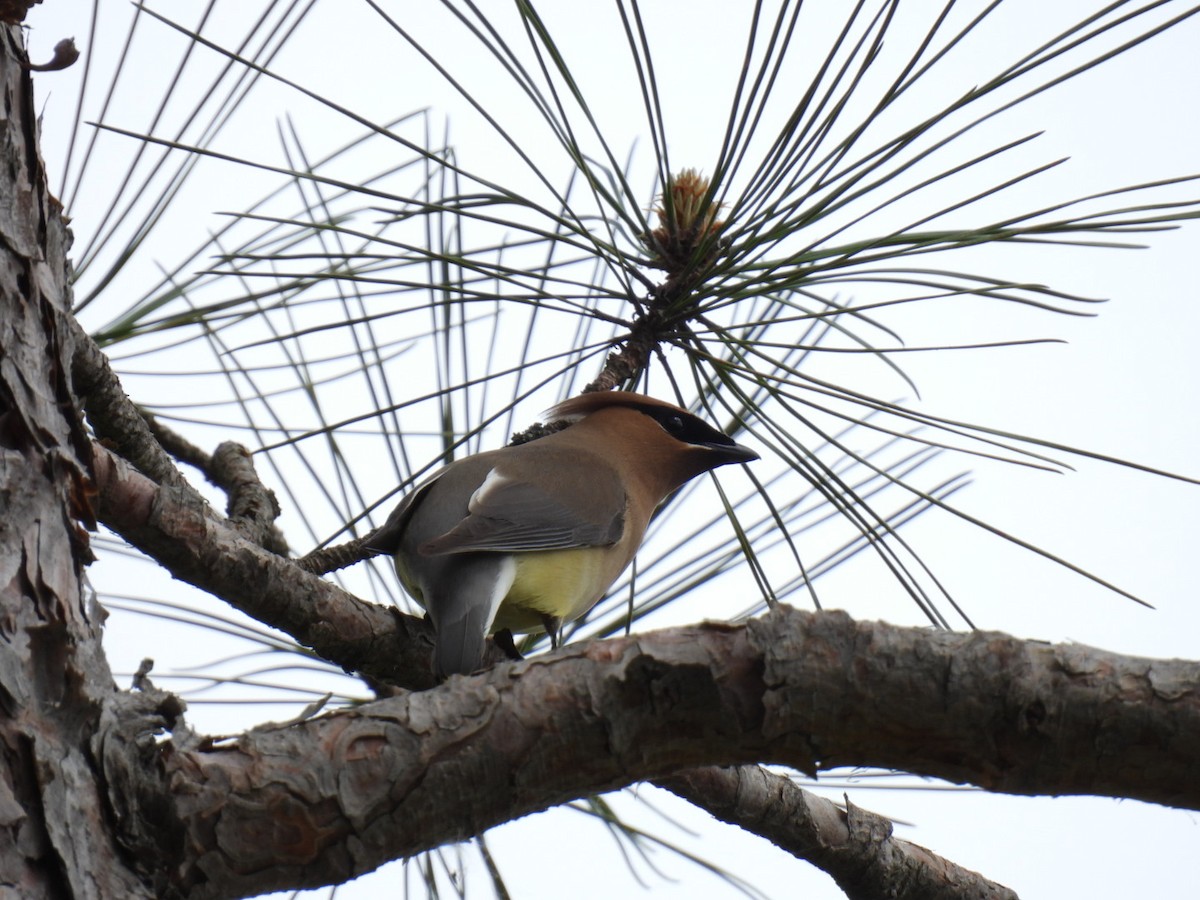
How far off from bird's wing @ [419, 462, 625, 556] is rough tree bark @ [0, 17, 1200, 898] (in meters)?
1.41

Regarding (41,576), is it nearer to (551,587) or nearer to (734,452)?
(551,587)

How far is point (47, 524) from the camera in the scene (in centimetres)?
146

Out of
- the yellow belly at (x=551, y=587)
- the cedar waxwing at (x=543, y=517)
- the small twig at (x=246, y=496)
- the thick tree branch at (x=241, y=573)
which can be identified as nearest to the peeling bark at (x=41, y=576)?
the thick tree branch at (x=241, y=573)

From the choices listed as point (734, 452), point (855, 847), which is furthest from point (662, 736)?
point (734, 452)

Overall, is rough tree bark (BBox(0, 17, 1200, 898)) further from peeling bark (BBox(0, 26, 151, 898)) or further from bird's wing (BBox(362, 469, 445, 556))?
bird's wing (BBox(362, 469, 445, 556))

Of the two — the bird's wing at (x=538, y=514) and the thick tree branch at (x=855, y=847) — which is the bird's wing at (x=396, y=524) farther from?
the thick tree branch at (x=855, y=847)

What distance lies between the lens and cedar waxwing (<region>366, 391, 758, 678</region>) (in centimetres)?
282

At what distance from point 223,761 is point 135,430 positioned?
1152 mm

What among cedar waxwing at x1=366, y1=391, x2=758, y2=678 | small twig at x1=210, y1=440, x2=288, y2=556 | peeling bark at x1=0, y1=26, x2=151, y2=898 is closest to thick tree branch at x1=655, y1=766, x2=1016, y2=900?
cedar waxwing at x1=366, y1=391, x2=758, y2=678

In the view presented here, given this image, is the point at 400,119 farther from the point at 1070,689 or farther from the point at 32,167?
the point at 1070,689

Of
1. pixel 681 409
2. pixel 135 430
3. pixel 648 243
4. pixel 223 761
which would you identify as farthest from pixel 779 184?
pixel 223 761

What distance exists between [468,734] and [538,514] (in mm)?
1831

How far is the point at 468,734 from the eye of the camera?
138 cm

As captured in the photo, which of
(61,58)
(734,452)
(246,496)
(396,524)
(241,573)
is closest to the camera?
(61,58)
